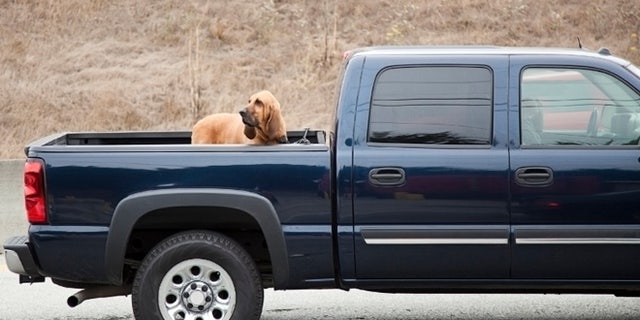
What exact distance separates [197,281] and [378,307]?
1.98 metres

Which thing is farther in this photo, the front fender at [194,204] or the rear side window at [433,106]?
the rear side window at [433,106]

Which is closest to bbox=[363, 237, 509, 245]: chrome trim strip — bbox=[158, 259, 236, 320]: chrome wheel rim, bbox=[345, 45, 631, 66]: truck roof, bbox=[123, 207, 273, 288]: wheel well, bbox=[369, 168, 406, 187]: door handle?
bbox=[369, 168, 406, 187]: door handle

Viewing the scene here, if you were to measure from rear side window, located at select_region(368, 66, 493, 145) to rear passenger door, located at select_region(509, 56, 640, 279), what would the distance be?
18 cm

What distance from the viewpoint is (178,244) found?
6480mm

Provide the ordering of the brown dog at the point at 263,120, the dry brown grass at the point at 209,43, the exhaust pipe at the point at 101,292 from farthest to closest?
the dry brown grass at the point at 209,43 → the brown dog at the point at 263,120 → the exhaust pipe at the point at 101,292

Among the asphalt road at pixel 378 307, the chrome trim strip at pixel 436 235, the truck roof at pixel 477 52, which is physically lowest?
the asphalt road at pixel 378 307

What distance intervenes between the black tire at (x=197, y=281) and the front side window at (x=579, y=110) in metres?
1.74

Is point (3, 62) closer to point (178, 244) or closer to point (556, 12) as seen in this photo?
point (556, 12)

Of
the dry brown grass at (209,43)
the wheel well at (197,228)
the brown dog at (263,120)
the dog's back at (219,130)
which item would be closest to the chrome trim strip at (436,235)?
the wheel well at (197,228)

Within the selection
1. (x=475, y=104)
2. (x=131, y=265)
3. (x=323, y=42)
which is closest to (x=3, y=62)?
(x=323, y=42)

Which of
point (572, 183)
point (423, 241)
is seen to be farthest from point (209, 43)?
point (572, 183)

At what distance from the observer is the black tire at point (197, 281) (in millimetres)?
6465

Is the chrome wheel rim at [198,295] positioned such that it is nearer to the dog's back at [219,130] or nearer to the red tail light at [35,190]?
the red tail light at [35,190]

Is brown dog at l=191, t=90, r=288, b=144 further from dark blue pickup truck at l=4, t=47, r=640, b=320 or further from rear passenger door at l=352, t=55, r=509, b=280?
rear passenger door at l=352, t=55, r=509, b=280
